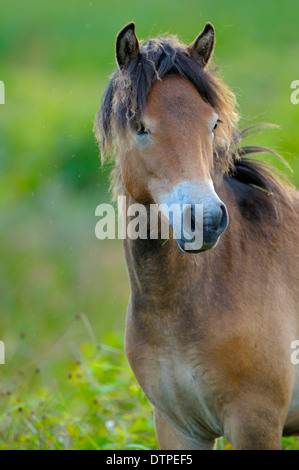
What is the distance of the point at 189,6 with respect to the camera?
18.6 metres

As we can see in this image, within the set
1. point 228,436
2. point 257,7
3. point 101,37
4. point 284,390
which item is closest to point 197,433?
point 228,436

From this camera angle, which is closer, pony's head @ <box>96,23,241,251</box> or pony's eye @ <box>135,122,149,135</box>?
pony's head @ <box>96,23,241,251</box>

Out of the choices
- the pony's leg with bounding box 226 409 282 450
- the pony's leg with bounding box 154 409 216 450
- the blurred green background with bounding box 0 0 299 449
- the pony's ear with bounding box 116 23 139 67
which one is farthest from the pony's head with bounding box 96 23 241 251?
the pony's leg with bounding box 154 409 216 450

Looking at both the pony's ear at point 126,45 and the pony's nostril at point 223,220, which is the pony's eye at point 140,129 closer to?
the pony's ear at point 126,45

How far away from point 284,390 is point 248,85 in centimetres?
1180

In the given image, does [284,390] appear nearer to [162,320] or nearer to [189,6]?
[162,320]

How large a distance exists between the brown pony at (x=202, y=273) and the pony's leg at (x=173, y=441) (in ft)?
0.69

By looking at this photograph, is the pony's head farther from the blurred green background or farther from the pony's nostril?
the blurred green background

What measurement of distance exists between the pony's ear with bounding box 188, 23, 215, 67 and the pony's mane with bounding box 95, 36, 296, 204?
4cm

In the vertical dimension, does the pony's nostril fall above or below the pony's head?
below

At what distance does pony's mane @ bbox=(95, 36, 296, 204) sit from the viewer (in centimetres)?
317

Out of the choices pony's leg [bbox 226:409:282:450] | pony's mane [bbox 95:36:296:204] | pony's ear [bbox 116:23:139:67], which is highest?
pony's ear [bbox 116:23:139:67]

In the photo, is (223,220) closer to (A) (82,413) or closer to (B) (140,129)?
(B) (140,129)

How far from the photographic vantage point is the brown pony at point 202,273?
10.2 feet
